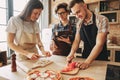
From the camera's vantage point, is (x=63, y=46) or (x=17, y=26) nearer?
(x=17, y=26)

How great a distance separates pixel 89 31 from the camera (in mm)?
1733

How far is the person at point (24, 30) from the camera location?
160cm

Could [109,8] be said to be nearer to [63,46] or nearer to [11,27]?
[63,46]

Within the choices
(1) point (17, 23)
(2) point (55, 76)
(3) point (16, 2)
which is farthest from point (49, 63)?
(3) point (16, 2)

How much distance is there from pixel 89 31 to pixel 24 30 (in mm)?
781

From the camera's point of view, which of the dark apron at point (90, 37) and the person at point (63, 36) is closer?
the dark apron at point (90, 37)

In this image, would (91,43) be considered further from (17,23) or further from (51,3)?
(51,3)

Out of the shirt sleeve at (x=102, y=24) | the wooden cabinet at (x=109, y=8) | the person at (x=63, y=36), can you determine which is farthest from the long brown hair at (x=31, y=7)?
the wooden cabinet at (x=109, y=8)

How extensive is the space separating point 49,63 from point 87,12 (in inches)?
29.1

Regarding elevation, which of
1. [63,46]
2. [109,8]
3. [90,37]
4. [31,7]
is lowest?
[63,46]

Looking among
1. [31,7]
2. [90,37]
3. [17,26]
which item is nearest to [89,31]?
[90,37]

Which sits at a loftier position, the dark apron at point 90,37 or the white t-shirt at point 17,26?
the white t-shirt at point 17,26

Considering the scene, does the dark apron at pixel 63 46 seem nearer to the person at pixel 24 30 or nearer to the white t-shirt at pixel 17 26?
the person at pixel 24 30

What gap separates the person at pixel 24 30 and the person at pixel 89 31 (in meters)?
0.42
